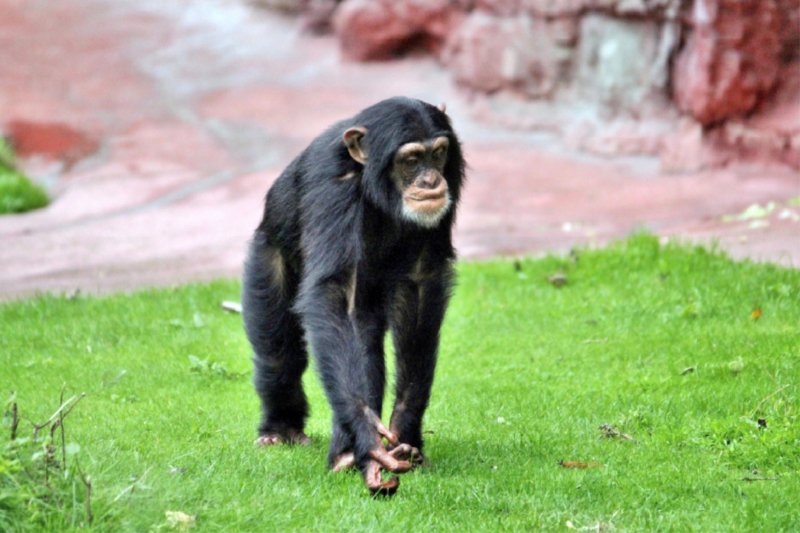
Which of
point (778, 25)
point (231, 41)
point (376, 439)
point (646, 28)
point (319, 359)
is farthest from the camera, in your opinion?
point (231, 41)

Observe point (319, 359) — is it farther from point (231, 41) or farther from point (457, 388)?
point (231, 41)

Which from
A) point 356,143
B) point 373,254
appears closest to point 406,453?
point 373,254

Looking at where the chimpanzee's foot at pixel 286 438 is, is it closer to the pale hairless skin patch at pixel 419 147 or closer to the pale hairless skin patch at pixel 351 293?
the pale hairless skin patch at pixel 351 293

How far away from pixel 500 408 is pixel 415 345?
1.12 meters

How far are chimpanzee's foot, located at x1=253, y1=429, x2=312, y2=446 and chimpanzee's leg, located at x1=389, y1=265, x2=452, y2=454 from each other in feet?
2.51

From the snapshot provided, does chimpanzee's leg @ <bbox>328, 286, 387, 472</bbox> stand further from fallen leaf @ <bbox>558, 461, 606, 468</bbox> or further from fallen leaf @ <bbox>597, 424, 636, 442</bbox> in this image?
fallen leaf @ <bbox>597, 424, 636, 442</bbox>

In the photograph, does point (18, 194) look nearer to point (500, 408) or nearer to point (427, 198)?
point (500, 408)

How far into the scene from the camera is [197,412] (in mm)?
5746

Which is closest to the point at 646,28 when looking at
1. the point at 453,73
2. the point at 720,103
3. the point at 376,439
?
the point at 720,103

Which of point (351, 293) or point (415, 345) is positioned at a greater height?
point (351, 293)

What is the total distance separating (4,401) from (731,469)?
13.2 ft

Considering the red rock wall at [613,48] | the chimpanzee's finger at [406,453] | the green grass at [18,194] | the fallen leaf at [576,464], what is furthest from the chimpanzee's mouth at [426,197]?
the green grass at [18,194]

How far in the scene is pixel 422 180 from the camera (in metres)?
4.74

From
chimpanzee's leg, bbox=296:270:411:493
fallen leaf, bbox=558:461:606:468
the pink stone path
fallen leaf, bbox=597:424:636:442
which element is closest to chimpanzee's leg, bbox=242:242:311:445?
chimpanzee's leg, bbox=296:270:411:493
